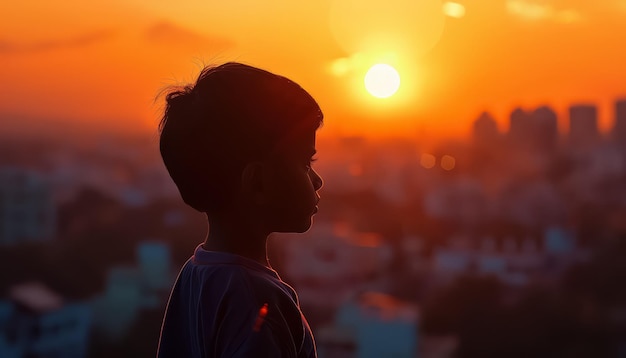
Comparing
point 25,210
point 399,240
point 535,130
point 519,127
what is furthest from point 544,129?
point 25,210

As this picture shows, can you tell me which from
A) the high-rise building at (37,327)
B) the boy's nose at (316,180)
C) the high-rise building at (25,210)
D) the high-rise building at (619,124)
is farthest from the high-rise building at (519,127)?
the boy's nose at (316,180)

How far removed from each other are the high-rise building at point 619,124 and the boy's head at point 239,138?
10.1m

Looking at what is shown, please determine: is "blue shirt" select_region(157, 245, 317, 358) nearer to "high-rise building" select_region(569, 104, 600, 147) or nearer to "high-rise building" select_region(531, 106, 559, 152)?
"high-rise building" select_region(531, 106, 559, 152)

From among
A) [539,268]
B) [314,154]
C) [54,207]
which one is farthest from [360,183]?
[314,154]

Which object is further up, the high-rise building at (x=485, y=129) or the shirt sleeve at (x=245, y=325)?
the high-rise building at (x=485, y=129)

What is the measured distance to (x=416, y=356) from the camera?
6438 mm

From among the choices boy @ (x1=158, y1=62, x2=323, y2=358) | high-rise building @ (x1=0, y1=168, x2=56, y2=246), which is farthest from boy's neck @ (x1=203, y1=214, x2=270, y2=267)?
high-rise building @ (x1=0, y1=168, x2=56, y2=246)

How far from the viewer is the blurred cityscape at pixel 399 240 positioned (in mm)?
8016

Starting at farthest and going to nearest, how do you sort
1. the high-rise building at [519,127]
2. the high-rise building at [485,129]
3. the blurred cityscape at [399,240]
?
the high-rise building at [519,127] < the high-rise building at [485,129] < the blurred cityscape at [399,240]

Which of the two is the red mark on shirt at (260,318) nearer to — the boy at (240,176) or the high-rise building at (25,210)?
the boy at (240,176)

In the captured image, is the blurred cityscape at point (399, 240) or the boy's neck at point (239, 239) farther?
the blurred cityscape at point (399, 240)

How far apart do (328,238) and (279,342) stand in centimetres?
831

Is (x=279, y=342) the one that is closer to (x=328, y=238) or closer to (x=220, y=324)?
(x=220, y=324)

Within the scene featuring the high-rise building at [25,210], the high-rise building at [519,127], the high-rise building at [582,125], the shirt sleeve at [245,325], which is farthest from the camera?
the high-rise building at [582,125]
